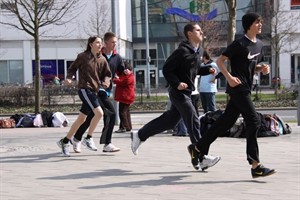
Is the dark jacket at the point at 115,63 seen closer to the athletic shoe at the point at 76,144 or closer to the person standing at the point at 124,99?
the athletic shoe at the point at 76,144

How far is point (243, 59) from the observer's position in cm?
642

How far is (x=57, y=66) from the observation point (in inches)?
1946

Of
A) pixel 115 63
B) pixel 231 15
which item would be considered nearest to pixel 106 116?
pixel 115 63

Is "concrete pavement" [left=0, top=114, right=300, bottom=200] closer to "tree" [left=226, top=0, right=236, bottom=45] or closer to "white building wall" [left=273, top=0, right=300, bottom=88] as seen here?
"tree" [left=226, top=0, right=236, bottom=45]

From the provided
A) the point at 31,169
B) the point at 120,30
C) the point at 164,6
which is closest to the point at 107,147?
the point at 31,169

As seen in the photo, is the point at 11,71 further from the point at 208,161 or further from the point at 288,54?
the point at 208,161

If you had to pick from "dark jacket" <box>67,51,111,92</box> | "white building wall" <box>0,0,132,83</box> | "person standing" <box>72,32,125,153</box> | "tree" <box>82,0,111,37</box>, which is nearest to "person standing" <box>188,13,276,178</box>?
"dark jacket" <box>67,51,111,92</box>

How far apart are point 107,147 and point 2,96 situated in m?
20.5

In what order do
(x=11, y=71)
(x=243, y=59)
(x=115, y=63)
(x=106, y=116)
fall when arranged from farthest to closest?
(x=11, y=71), (x=115, y=63), (x=106, y=116), (x=243, y=59)

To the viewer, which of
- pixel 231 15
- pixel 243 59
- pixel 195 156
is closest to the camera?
pixel 243 59

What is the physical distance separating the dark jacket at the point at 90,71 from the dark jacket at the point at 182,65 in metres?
1.61

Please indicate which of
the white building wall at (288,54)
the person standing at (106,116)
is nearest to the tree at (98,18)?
the white building wall at (288,54)

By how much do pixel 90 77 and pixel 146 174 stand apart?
2114 mm

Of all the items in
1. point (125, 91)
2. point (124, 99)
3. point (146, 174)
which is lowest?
point (146, 174)
